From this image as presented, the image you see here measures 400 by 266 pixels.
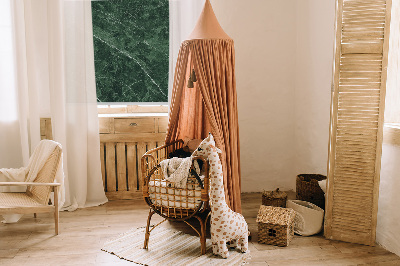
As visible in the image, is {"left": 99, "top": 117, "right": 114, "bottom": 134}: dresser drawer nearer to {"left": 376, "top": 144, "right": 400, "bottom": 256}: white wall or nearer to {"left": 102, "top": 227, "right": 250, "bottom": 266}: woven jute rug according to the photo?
{"left": 102, "top": 227, "right": 250, "bottom": 266}: woven jute rug

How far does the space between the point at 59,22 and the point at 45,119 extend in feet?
3.14

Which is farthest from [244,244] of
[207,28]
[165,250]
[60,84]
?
[60,84]

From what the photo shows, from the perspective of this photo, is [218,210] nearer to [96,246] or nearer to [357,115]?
[96,246]

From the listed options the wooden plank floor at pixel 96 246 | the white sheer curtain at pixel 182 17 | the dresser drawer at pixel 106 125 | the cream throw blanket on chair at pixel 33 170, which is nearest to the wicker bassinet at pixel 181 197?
the wooden plank floor at pixel 96 246

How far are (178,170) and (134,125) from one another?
1405mm

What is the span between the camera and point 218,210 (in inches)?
99.0

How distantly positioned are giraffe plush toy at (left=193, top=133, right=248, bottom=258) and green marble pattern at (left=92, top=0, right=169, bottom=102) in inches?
68.6

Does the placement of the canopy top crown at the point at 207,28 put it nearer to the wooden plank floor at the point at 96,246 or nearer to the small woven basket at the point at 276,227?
the small woven basket at the point at 276,227

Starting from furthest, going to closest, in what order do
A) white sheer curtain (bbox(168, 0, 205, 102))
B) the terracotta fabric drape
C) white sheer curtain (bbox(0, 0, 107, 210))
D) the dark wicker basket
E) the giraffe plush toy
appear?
white sheer curtain (bbox(168, 0, 205, 102)) → white sheer curtain (bbox(0, 0, 107, 210)) → the dark wicker basket → the terracotta fabric drape → the giraffe plush toy

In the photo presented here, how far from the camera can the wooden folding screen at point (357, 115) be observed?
8.60 ft

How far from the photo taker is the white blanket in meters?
2.51

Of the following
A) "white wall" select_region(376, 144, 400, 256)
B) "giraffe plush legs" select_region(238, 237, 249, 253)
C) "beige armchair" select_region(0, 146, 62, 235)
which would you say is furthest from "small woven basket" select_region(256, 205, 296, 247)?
"beige armchair" select_region(0, 146, 62, 235)

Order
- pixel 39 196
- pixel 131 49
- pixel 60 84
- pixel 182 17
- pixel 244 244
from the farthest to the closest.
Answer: pixel 131 49, pixel 182 17, pixel 60 84, pixel 39 196, pixel 244 244

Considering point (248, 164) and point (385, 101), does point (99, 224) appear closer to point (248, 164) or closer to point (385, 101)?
point (248, 164)
